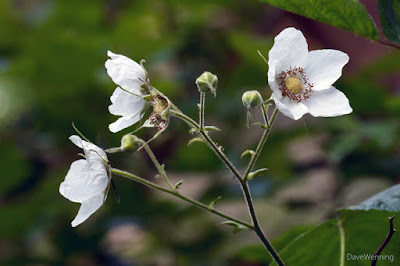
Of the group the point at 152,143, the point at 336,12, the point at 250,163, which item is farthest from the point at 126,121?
the point at 152,143

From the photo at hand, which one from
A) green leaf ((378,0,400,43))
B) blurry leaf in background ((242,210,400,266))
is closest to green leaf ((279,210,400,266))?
blurry leaf in background ((242,210,400,266))

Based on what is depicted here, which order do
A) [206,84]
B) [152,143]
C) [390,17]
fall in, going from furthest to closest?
[152,143]
[390,17]
[206,84]

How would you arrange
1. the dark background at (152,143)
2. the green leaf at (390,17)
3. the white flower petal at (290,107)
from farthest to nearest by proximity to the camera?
the dark background at (152,143) < the green leaf at (390,17) < the white flower petal at (290,107)

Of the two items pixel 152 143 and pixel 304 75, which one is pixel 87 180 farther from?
pixel 152 143

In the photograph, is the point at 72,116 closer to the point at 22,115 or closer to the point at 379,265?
the point at 22,115

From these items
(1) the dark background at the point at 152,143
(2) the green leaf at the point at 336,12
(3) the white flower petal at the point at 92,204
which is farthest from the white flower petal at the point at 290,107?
(1) the dark background at the point at 152,143

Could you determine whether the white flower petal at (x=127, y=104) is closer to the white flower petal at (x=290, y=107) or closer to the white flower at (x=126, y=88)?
the white flower at (x=126, y=88)

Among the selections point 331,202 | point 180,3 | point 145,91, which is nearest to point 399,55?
point 331,202

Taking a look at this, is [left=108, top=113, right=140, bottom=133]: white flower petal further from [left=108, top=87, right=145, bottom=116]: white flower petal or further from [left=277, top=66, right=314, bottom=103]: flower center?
[left=277, top=66, right=314, bottom=103]: flower center
